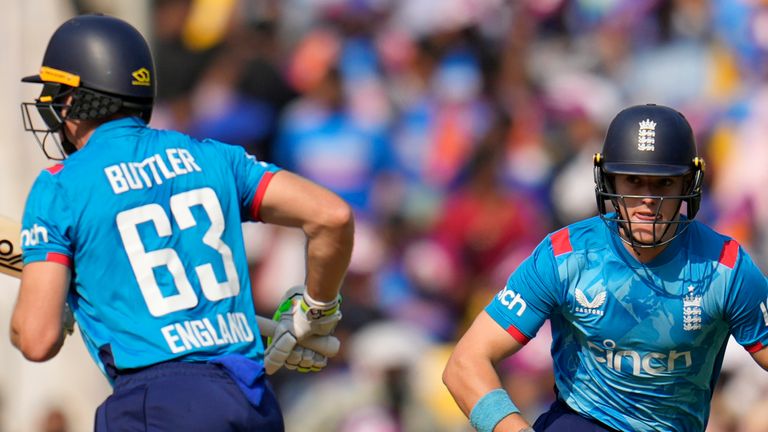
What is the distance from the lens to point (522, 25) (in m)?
9.34

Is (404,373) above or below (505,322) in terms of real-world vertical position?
below

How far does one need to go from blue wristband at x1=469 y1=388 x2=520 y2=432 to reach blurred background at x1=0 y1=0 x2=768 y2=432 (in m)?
4.10

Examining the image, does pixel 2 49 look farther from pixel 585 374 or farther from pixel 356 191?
pixel 585 374

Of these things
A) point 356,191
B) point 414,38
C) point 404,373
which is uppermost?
point 414,38

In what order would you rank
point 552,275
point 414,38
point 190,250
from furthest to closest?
point 414,38, point 552,275, point 190,250

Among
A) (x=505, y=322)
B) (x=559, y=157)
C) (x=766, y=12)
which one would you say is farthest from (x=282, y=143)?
(x=505, y=322)

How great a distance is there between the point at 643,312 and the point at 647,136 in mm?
613

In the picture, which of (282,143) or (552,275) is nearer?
(552,275)

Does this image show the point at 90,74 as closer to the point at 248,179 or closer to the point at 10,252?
the point at 248,179

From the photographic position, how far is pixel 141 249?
12.8 feet

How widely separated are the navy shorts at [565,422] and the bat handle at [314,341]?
2.74ft

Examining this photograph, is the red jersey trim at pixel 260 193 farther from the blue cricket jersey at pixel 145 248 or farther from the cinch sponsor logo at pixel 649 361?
the cinch sponsor logo at pixel 649 361

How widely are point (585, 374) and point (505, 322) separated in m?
0.37

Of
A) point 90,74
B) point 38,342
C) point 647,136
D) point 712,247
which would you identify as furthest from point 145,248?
point 712,247
